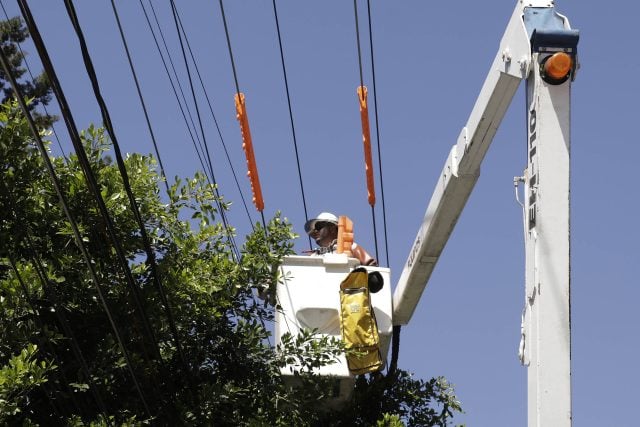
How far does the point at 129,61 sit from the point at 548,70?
10.2 feet

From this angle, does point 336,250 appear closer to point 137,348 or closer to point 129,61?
point 137,348

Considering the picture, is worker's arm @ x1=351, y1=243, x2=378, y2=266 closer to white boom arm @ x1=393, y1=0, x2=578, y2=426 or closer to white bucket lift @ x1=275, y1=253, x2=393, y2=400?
white bucket lift @ x1=275, y1=253, x2=393, y2=400

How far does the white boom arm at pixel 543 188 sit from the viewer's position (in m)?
9.08

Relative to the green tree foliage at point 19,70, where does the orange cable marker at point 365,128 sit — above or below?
below

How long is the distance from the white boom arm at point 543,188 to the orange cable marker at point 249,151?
301cm

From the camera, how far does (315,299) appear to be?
13.3 meters

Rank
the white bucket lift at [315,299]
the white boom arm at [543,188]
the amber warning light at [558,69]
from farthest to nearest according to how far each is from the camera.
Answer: the white bucket lift at [315,299]
the amber warning light at [558,69]
the white boom arm at [543,188]

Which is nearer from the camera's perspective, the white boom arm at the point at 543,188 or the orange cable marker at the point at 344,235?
the white boom arm at the point at 543,188

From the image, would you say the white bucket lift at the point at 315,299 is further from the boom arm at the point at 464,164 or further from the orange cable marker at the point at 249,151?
the orange cable marker at the point at 249,151

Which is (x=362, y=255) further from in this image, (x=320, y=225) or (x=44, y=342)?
(x=44, y=342)

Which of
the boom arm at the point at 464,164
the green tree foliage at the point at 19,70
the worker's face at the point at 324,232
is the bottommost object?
the boom arm at the point at 464,164

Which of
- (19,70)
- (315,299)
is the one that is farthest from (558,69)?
(19,70)

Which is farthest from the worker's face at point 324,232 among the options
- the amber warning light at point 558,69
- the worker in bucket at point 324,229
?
the amber warning light at point 558,69

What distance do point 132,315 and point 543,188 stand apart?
411 cm
